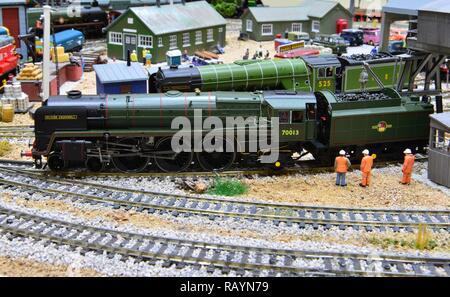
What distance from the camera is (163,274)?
43.5 feet

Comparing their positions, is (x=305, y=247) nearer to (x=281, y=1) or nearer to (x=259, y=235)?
(x=259, y=235)

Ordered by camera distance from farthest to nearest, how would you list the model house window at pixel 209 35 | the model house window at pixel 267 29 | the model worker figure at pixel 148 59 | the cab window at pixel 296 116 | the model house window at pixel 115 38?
1. the model house window at pixel 267 29
2. the model house window at pixel 209 35
3. the model house window at pixel 115 38
4. the model worker figure at pixel 148 59
5. the cab window at pixel 296 116

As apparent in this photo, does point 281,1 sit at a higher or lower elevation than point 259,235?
higher

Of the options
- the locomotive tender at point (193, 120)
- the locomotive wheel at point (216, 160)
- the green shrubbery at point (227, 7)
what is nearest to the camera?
the locomotive tender at point (193, 120)

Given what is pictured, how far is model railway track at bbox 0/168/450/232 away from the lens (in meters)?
16.2

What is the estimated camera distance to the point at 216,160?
2062cm

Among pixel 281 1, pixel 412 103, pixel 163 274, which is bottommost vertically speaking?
pixel 163 274

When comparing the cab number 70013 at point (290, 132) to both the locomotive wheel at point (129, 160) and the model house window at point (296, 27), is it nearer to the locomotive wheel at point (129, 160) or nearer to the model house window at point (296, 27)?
the locomotive wheel at point (129, 160)

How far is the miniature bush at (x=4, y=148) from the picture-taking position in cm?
2198

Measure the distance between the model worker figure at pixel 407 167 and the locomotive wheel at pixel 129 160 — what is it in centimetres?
851

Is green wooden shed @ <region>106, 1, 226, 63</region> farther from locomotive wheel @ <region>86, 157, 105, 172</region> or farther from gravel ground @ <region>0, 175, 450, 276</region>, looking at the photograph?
gravel ground @ <region>0, 175, 450, 276</region>

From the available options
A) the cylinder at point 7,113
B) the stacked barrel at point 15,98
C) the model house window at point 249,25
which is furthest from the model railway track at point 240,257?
the model house window at point 249,25

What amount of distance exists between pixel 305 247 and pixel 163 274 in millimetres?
3689

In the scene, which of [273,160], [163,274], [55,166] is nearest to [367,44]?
[273,160]
